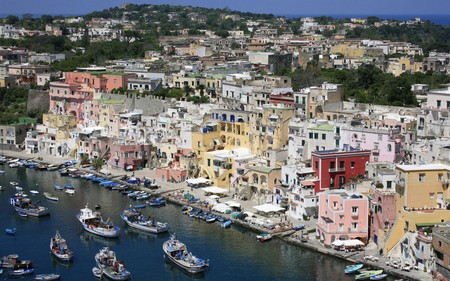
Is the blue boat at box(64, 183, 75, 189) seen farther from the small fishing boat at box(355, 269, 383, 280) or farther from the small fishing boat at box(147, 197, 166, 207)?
the small fishing boat at box(355, 269, 383, 280)

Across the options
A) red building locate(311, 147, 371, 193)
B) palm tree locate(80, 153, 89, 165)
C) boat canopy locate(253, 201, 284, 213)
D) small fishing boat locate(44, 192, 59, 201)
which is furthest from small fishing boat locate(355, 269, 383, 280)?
palm tree locate(80, 153, 89, 165)

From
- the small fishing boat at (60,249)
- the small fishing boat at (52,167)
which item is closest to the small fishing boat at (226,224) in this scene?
the small fishing boat at (60,249)

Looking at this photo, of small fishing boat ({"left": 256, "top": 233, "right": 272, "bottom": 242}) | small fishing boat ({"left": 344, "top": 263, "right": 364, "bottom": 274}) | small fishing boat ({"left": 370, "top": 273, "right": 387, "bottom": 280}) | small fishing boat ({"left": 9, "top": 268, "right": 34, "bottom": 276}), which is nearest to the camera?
small fishing boat ({"left": 370, "top": 273, "right": 387, "bottom": 280})

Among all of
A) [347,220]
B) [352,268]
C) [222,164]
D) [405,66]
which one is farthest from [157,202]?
[405,66]

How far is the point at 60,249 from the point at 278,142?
1012 cm

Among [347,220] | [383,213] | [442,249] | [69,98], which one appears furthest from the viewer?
[69,98]

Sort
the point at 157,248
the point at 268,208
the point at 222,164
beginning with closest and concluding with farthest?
the point at 157,248, the point at 268,208, the point at 222,164

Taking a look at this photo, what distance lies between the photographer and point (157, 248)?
22.2 m

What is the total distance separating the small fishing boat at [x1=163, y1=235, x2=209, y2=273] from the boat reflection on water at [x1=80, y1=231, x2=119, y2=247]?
83.4 inches

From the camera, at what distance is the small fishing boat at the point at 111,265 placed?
19531 millimetres

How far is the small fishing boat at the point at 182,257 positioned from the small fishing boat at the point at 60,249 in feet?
8.67

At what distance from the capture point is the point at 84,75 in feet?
133

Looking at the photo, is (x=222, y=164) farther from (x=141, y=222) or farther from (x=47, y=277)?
(x=47, y=277)

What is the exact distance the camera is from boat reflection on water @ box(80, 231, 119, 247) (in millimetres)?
22688
